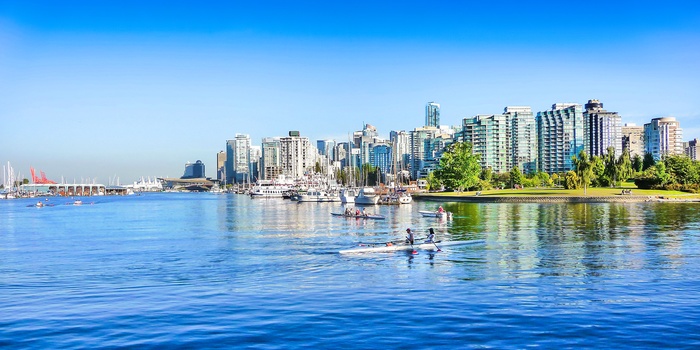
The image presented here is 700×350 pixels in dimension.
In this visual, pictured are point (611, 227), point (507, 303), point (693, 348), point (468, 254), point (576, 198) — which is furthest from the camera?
point (576, 198)

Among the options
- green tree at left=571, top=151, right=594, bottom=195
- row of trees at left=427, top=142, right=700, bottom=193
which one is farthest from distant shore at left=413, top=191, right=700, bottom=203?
green tree at left=571, top=151, right=594, bottom=195

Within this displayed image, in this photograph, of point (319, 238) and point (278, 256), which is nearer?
point (278, 256)

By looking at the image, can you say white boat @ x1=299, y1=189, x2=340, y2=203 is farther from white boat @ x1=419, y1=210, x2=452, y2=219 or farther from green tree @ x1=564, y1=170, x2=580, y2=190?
white boat @ x1=419, y1=210, x2=452, y2=219

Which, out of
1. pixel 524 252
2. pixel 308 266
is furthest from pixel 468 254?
pixel 308 266

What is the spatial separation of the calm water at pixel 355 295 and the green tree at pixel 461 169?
118m

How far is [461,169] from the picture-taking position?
170500 mm

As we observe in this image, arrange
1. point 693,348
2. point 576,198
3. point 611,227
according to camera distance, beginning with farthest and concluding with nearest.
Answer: point 576,198, point 611,227, point 693,348

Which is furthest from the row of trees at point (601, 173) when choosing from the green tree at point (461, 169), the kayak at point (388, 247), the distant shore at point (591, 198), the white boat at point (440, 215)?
the kayak at point (388, 247)

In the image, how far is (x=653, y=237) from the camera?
52.7m

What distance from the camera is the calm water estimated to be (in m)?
21.2

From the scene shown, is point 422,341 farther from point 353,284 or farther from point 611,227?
point 611,227

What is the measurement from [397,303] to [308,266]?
39.8ft

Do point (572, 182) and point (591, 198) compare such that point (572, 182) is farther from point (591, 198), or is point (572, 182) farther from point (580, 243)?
point (580, 243)

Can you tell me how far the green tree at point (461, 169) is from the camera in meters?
170
